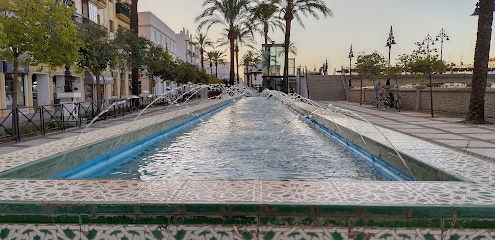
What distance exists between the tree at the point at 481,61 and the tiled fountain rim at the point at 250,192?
10886mm

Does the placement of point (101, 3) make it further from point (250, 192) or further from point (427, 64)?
point (250, 192)

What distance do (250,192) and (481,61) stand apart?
1278 centimetres

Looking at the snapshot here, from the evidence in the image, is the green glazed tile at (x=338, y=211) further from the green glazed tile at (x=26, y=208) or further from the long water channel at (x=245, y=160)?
the long water channel at (x=245, y=160)

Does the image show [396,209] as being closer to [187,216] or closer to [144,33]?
[187,216]

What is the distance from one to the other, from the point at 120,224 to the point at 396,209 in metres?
1.52

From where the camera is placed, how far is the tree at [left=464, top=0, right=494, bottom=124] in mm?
12422

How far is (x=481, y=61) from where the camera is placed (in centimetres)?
1262

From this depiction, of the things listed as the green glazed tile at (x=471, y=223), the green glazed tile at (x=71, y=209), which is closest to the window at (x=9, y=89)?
the green glazed tile at (x=71, y=209)

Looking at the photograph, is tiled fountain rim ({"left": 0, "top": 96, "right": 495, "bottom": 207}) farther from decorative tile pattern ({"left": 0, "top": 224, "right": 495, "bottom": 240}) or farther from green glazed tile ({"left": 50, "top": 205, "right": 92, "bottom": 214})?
decorative tile pattern ({"left": 0, "top": 224, "right": 495, "bottom": 240})

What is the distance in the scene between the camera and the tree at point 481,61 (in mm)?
12422

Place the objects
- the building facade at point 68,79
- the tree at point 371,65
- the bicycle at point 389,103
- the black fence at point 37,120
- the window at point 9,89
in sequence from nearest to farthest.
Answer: the black fence at point 37,120, the building facade at point 68,79, the window at point 9,89, the bicycle at point 389,103, the tree at point 371,65

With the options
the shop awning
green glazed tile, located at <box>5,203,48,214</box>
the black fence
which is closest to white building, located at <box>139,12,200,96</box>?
the shop awning

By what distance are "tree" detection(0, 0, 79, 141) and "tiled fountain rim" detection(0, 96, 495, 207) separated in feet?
25.9

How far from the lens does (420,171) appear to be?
4086 millimetres
